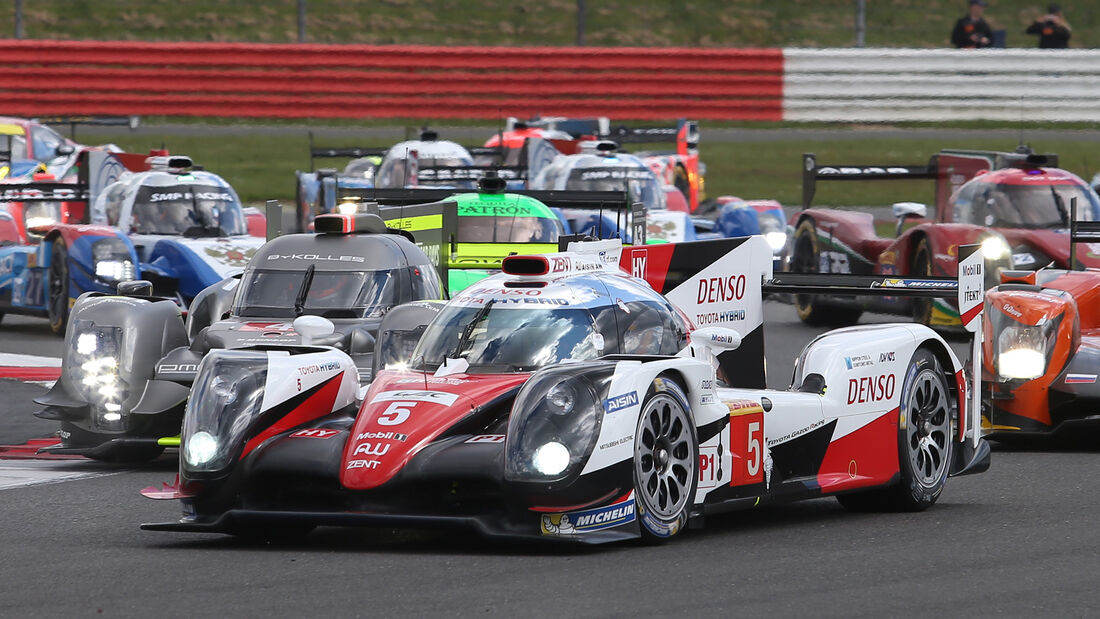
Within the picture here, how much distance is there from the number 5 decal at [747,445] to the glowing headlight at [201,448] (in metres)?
2.07

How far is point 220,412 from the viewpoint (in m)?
7.75

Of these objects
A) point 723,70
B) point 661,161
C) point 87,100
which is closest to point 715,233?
point 661,161

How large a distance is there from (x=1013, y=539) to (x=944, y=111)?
79.9 feet

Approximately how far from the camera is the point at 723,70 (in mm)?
31969

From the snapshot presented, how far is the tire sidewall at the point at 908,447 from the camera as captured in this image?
29.3 ft

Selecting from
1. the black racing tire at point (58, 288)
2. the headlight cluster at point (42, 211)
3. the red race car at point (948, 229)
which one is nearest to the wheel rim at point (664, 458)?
the red race car at point (948, 229)

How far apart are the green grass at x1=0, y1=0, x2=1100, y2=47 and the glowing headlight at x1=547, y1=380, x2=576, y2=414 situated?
28359mm

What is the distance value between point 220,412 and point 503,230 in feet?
33.4

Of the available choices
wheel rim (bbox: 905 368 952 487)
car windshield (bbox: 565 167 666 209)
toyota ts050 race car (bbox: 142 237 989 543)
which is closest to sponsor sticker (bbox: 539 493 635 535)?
toyota ts050 race car (bbox: 142 237 989 543)

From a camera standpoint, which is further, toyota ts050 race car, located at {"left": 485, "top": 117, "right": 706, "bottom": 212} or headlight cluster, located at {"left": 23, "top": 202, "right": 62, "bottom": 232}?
toyota ts050 race car, located at {"left": 485, "top": 117, "right": 706, "bottom": 212}

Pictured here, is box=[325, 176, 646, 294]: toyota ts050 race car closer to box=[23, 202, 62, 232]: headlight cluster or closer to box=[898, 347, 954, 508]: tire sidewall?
box=[898, 347, 954, 508]: tire sidewall

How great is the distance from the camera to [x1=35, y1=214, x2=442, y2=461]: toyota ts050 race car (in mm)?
10820

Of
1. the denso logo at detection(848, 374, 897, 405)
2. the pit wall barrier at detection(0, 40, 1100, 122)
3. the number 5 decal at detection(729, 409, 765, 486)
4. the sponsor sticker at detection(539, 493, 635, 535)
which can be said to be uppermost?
the pit wall barrier at detection(0, 40, 1100, 122)

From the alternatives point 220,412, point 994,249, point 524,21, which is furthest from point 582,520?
point 524,21
